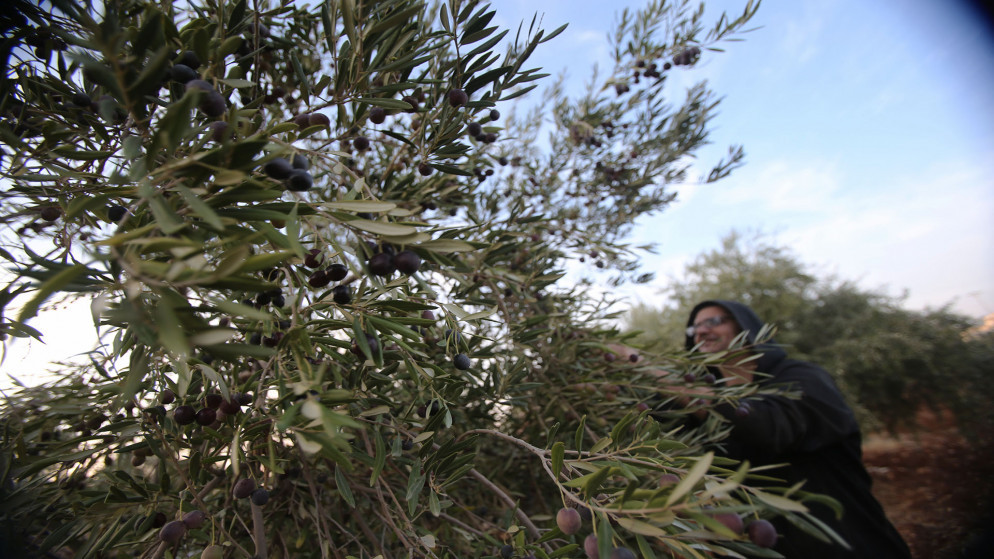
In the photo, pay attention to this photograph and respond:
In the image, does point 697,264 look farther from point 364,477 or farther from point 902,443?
point 364,477

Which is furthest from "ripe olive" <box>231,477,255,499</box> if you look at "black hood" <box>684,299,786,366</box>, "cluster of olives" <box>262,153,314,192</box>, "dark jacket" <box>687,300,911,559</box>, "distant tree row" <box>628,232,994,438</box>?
"distant tree row" <box>628,232,994,438</box>

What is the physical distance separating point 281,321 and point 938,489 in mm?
12503

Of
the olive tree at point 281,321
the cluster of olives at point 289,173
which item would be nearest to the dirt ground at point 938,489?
the olive tree at point 281,321

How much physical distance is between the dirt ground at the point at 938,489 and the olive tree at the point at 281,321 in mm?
4395

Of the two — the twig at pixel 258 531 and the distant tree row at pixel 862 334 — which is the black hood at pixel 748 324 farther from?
the distant tree row at pixel 862 334

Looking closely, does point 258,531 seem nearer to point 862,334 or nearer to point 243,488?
point 243,488

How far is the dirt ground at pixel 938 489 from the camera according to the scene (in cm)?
548

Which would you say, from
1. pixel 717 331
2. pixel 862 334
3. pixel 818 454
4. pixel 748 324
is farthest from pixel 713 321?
pixel 862 334

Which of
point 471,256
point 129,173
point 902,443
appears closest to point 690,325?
point 471,256

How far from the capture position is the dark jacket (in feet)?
7.06

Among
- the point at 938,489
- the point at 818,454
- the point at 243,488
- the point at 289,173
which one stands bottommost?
the point at 938,489

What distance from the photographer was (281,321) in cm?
109

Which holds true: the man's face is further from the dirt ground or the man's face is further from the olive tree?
the dirt ground

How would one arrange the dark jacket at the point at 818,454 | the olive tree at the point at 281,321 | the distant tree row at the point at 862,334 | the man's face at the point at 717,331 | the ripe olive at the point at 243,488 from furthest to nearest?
the distant tree row at the point at 862,334
the man's face at the point at 717,331
the dark jacket at the point at 818,454
the ripe olive at the point at 243,488
the olive tree at the point at 281,321
